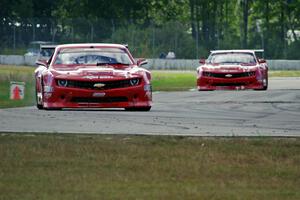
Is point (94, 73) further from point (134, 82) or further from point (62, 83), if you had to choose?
point (134, 82)

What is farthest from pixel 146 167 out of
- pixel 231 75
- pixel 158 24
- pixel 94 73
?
pixel 158 24

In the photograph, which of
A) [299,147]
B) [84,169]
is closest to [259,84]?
[299,147]

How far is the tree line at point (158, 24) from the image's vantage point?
6662cm

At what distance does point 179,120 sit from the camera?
58.4 feet

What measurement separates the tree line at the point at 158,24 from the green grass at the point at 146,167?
51445 mm

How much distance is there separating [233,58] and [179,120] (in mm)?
14127

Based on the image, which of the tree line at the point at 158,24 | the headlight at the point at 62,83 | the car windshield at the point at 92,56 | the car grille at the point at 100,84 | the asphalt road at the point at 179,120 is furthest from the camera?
the tree line at the point at 158,24

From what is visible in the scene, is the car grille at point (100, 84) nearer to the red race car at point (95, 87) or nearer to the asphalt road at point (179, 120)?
the red race car at point (95, 87)

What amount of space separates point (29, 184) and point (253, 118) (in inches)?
353

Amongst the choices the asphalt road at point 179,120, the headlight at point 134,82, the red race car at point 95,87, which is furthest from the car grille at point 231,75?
the headlight at point 134,82

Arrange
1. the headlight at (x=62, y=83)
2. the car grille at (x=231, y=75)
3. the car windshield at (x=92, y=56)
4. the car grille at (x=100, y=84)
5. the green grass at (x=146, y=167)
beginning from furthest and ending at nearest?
the car grille at (x=231, y=75), the car windshield at (x=92, y=56), the headlight at (x=62, y=83), the car grille at (x=100, y=84), the green grass at (x=146, y=167)

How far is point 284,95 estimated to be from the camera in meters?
27.6

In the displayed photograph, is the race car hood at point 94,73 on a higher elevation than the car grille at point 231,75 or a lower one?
higher

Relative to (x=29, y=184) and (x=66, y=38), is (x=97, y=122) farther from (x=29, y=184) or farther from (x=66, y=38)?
(x=66, y=38)
